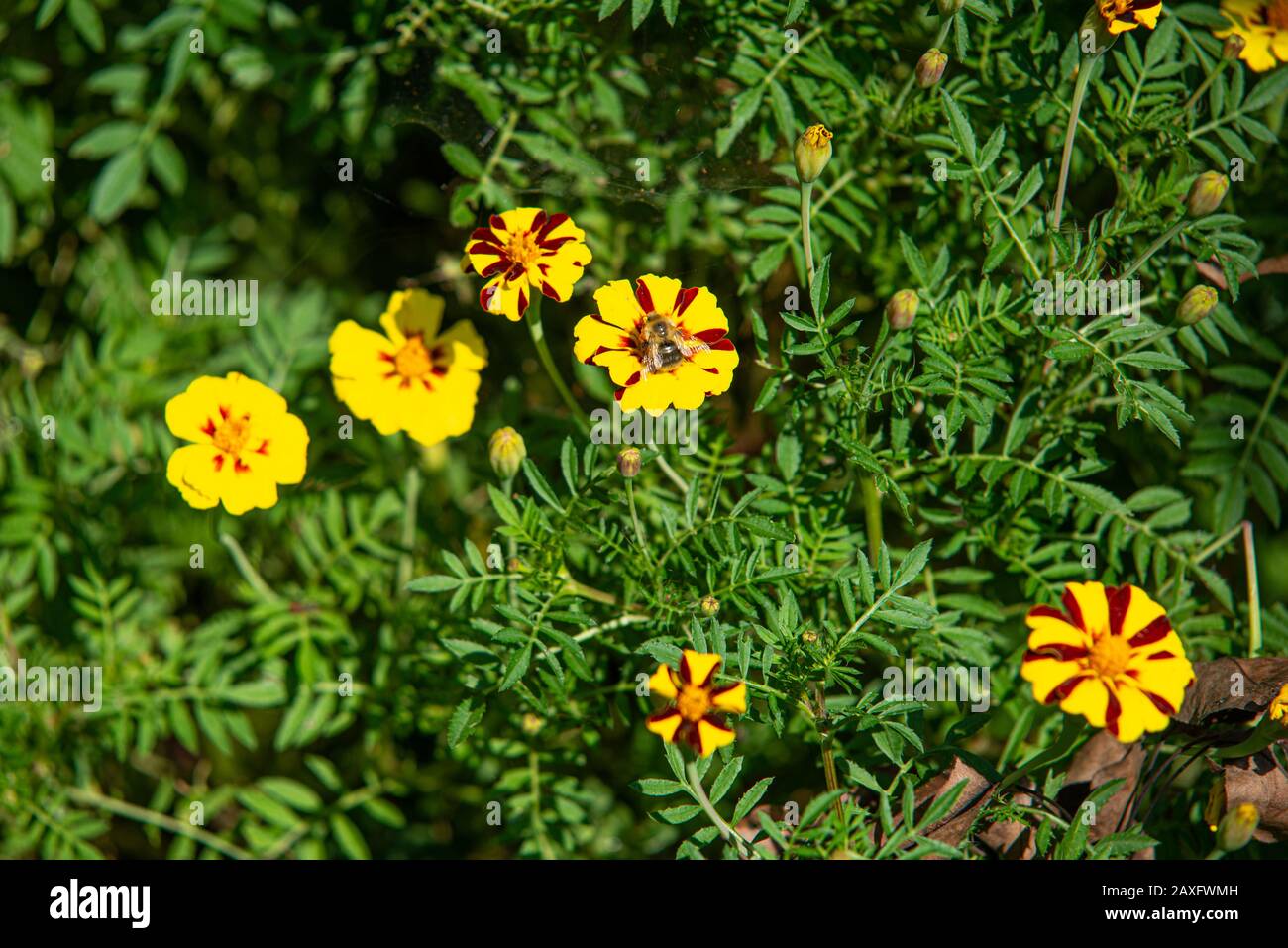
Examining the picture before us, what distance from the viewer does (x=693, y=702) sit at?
3.74ft

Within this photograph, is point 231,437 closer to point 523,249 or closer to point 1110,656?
point 523,249

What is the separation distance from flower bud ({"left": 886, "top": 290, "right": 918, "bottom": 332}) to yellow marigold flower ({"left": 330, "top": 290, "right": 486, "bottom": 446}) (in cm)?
63

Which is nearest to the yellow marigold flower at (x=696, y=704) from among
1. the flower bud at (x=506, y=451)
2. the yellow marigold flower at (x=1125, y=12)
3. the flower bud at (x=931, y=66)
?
the flower bud at (x=506, y=451)

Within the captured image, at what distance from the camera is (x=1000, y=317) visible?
4.28ft

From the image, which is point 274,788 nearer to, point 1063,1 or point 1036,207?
point 1036,207

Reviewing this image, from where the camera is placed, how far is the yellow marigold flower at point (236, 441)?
4.51 feet

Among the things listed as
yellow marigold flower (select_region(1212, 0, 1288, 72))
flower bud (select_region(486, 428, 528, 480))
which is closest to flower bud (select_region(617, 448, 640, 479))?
flower bud (select_region(486, 428, 528, 480))

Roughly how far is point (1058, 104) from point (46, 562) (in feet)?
5.35

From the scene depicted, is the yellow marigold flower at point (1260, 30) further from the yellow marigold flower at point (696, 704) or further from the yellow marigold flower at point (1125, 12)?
the yellow marigold flower at point (696, 704)

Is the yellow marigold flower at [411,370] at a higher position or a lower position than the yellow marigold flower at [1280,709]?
higher

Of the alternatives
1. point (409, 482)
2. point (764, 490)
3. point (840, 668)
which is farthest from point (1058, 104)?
point (409, 482)

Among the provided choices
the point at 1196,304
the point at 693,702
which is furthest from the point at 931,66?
the point at 693,702

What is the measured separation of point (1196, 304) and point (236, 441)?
120cm

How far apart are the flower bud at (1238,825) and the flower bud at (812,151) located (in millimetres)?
830
